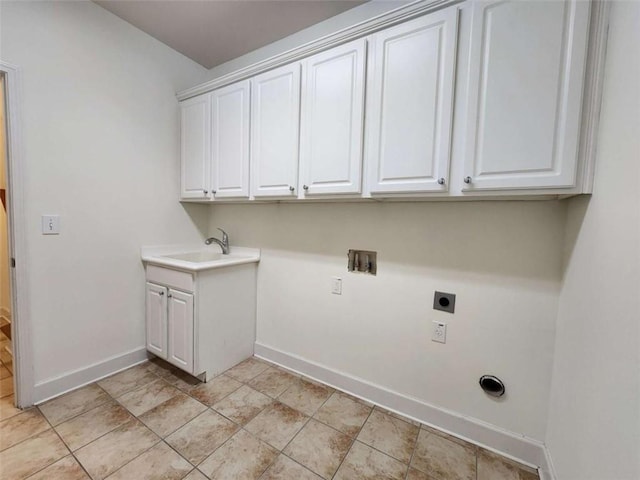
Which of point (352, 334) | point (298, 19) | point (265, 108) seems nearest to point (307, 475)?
point (352, 334)

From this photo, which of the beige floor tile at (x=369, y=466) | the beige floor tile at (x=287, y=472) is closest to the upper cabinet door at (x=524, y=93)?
the beige floor tile at (x=369, y=466)

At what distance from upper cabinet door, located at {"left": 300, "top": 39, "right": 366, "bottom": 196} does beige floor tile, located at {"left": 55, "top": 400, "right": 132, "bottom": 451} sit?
1.73 m

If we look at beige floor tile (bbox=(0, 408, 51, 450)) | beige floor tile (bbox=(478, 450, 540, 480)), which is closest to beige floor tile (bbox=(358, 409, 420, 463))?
beige floor tile (bbox=(478, 450, 540, 480))

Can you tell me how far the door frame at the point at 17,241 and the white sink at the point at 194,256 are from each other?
686mm

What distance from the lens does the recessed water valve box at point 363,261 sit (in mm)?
1815

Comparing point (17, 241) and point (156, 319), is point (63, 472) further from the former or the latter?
point (17, 241)

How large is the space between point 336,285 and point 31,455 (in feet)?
5.90

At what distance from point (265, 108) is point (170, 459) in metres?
2.08

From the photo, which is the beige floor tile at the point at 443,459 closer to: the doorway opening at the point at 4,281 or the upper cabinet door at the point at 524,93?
the upper cabinet door at the point at 524,93

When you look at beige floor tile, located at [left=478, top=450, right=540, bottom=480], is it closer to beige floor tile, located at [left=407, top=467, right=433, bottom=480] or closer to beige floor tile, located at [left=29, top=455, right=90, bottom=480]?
beige floor tile, located at [left=407, top=467, right=433, bottom=480]

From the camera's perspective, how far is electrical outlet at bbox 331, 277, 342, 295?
195 centimetres

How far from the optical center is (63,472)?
1.26 metres

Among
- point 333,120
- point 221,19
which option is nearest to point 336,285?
point 333,120

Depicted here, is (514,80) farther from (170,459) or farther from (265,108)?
(170,459)
